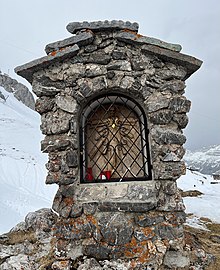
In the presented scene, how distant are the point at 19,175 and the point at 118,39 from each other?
47.4ft

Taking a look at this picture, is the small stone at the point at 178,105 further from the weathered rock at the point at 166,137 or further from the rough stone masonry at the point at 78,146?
the weathered rock at the point at 166,137

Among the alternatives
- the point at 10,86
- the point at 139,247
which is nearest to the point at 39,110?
the point at 139,247

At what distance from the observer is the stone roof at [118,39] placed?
3.25 metres

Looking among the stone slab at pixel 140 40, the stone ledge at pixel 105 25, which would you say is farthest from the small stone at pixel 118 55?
the stone ledge at pixel 105 25

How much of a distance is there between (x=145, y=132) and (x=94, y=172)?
99 centimetres

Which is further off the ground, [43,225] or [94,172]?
[94,172]

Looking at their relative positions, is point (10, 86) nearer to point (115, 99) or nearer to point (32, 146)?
point (32, 146)

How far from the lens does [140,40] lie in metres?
3.25

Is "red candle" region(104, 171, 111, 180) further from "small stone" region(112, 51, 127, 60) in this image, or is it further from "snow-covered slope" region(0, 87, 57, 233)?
"snow-covered slope" region(0, 87, 57, 233)

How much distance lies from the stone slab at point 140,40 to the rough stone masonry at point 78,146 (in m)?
0.01

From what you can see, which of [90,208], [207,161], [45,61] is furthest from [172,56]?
[207,161]

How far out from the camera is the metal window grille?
11.6ft

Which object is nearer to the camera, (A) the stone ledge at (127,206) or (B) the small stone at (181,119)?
(A) the stone ledge at (127,206)

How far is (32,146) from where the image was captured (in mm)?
27281
